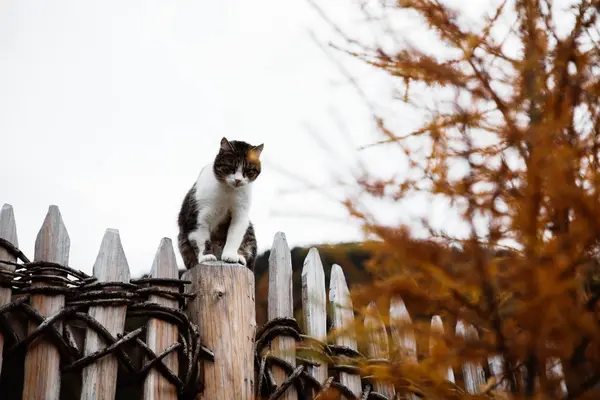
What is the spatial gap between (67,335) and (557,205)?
1.43 metres

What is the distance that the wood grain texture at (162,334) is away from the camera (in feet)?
5.82

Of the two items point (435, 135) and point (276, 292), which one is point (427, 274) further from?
point (276, 292)

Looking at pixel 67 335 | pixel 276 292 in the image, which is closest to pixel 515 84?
pixel 276 292

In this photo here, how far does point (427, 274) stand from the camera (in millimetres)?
948

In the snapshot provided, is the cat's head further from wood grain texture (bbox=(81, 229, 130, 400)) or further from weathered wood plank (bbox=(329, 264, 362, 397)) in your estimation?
wood grain texture (bbox=(81, 229, 130, 400))

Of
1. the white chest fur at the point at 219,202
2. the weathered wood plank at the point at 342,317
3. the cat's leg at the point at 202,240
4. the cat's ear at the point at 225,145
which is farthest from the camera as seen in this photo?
the cat's ear at the point at 225,145

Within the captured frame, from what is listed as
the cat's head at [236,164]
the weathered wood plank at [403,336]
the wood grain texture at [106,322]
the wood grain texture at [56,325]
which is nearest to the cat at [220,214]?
the cat's head at [236,164]

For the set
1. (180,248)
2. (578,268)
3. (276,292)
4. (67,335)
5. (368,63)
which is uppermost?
(180,248)

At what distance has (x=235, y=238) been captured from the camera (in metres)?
2.64

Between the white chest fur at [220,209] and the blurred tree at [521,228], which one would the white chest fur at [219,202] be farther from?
the blurred tree at [521,228]

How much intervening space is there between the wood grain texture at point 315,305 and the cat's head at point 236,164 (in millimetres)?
791

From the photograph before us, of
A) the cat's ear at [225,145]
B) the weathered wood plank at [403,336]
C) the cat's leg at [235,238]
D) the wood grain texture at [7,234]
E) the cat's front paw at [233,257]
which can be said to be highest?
the cat's ear at [225,145]

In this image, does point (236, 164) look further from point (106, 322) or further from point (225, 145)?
point (106, 322)

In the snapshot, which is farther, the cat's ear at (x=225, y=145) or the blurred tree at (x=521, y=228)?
the cat's ear at (x=225, y=145)
